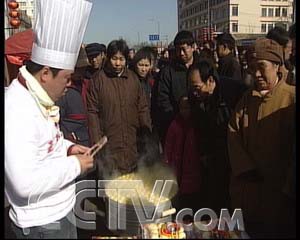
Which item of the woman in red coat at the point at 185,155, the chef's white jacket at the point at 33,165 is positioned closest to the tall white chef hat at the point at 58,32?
the chef's white jacket at the point at 33,165

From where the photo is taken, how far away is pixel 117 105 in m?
2.75

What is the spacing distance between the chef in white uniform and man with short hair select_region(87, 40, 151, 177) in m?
1.11

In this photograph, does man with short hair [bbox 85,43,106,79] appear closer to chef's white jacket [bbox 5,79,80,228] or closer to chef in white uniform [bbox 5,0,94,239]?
chef in white uniform [bbox 5,0,94,239]

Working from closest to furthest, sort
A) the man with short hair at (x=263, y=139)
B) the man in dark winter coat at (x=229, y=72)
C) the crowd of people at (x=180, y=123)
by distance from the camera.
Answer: the crowd of people at (x=180, y=123) < the man with short hair at (x=263, y=139) < the man in dark winter coat at (x=229, y=72)

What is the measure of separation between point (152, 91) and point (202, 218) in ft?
4.78

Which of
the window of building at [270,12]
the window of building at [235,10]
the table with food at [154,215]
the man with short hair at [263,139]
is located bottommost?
the table with food at [154,215]

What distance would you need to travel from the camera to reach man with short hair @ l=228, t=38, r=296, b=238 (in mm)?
1759

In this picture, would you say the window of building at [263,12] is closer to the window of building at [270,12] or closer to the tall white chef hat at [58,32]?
the window of building at [270,12]

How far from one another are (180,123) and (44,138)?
110 centimetres

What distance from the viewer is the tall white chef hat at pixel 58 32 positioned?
1451 mm

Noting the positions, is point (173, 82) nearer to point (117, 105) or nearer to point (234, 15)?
point (117, 105)

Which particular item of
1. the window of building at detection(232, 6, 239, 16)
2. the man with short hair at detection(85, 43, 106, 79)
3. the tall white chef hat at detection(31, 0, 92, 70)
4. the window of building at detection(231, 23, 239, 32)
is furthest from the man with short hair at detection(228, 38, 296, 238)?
the window of building at detection(231, 23, 239, 32)

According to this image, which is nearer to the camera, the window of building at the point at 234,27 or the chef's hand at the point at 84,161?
the chef's hand at the point at 84,161

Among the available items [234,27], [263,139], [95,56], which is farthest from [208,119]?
[234,27]
